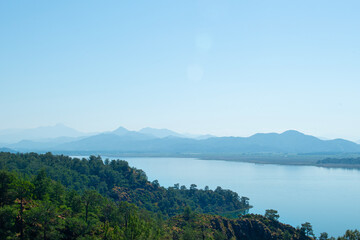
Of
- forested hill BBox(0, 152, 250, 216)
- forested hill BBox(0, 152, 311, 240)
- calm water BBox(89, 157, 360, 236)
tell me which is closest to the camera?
forested hill BBox(0, 152, 311, 240)

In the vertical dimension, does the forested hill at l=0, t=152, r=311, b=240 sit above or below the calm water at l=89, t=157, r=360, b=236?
above

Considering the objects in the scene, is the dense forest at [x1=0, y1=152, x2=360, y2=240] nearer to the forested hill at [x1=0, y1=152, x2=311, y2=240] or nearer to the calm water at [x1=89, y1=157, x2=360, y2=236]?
the forested hill at [x1=0, y1=152, x2=311, y2=240]

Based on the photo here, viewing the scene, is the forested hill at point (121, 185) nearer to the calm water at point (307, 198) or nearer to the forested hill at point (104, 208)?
the forested hill at point (104, 208)

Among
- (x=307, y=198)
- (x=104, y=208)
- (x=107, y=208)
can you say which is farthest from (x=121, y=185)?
(x=307, y=198)

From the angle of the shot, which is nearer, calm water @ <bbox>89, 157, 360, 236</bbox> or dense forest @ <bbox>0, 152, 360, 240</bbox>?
dense forest @ <bbox>0, 152, 360, 240</bbox>

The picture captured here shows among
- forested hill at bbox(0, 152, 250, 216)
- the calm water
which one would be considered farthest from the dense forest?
the calm water

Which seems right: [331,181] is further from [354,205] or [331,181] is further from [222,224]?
[222,224]

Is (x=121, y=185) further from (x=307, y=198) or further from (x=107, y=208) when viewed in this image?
(x=307, y=198)

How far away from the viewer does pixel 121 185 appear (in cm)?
5750

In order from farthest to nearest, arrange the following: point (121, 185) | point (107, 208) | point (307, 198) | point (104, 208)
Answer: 1. point (307, 198)
2. point (121, 185)
3. point (104, 208)
4. point (107, 208)

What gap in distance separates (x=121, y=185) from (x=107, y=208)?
30.7m

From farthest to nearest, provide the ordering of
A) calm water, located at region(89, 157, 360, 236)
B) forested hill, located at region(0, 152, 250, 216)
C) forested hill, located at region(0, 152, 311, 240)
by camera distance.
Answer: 1. calm water, located at region(89, 157, 360, 236)
2. forested hill, located at region(0, 152, 250, 216)
3. forested hill, located at region(0, 152, 311, 240)

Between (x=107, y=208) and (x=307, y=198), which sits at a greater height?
(x=107, y=208)

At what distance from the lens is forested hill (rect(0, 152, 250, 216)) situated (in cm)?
5150
